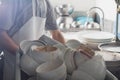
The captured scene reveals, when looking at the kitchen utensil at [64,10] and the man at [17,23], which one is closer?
the man at [17,23]

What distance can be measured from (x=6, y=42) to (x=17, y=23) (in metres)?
0.13

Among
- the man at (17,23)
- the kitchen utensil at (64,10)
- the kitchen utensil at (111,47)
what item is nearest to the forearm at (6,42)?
the man at (17,23)

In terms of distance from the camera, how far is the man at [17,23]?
109cm

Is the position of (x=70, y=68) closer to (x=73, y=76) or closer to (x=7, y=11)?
→ (x=73, y=76)

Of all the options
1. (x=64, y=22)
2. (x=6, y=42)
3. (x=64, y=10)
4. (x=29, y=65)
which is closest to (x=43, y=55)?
(x=29, y=65)

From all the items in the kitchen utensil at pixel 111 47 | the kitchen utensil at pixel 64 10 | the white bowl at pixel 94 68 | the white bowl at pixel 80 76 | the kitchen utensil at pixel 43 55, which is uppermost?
the kitchen utensil at pixel 64 10

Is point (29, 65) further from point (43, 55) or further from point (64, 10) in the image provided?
point (64, 10)

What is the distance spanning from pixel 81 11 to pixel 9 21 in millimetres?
1654

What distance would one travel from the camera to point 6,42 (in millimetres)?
1078

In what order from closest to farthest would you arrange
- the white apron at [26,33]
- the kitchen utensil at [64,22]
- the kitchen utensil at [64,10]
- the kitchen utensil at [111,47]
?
the kitchen utensil at [111,47] → the white apron at [26,33] → the kitchen utensil at [64,22] → the kitchen utensil at [64,10]

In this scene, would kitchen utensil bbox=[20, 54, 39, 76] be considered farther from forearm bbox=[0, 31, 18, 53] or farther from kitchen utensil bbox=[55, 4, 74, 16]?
kitchen utensil bbox=[55, 4, 74, 16]

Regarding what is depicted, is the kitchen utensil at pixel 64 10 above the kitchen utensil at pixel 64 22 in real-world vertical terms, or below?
above

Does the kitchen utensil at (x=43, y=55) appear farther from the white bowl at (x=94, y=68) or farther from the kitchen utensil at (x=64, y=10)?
the kitchen utensil at (x=64, y=10)

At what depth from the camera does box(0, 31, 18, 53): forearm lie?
1042 millimetres
